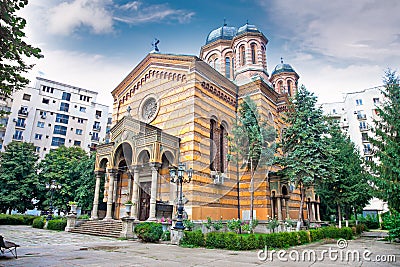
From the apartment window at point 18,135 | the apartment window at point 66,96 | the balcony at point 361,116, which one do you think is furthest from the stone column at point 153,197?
the balcony at point 361,116

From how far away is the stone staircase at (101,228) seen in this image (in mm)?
15367

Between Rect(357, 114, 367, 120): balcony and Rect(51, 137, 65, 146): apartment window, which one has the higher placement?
Rect(357, 114, 367, 120): balcony

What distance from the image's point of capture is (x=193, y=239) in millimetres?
11891

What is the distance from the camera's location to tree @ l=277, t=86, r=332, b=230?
16.2 m

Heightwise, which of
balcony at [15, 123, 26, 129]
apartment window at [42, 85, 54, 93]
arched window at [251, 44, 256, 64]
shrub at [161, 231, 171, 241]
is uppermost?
apartment window at [42, 85, 54, 93]

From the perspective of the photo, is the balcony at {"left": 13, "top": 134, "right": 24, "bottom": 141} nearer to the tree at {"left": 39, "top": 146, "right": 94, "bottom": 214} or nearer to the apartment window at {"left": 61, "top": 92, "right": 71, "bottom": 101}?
the apartment window at {"left": 61, "top": 92, "right": 71, "bottom": 101}

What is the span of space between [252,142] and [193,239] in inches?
264

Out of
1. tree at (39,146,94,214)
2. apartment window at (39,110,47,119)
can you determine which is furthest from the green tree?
apartment window at (39,110,47,119)

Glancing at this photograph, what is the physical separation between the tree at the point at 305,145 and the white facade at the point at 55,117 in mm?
31919

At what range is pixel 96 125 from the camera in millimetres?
49031

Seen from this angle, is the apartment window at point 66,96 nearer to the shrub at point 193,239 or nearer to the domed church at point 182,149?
the domed church at point 182,149

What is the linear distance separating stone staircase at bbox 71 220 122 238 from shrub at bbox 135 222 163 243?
2.11 meters

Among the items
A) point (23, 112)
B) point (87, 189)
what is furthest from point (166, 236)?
point (23, 112)

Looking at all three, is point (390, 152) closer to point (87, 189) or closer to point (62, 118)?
point (87, 189)
